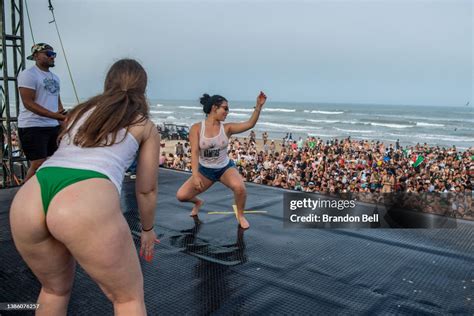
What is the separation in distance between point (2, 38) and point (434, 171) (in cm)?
1201

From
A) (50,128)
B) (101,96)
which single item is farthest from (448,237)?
(50,128)

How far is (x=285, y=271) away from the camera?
266 centimetres

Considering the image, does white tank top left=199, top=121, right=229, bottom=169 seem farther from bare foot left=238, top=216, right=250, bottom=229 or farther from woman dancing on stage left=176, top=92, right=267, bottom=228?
bare foot left=238, top=216, right=250, bottom=229

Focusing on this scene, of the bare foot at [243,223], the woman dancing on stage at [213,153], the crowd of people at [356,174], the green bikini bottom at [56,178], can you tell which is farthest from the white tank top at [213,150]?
the crowd of people at [356,174]

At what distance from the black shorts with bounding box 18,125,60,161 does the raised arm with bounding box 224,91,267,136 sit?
1.75m

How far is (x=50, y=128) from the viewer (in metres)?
3.71

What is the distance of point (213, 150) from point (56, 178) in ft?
7.95

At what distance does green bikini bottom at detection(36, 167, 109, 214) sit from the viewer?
124 cm

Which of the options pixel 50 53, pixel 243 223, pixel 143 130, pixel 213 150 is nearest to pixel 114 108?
pixel 143 130

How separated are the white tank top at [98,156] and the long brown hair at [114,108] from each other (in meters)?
0.02

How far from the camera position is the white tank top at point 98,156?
1308 millimetres

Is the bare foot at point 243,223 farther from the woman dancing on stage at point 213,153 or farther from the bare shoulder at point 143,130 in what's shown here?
the bare shoulder at point 143,130

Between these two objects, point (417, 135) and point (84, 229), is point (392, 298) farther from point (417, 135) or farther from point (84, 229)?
point (417, 135)

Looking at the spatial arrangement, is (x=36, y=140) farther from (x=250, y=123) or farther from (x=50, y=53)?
(x=250, y=123)
